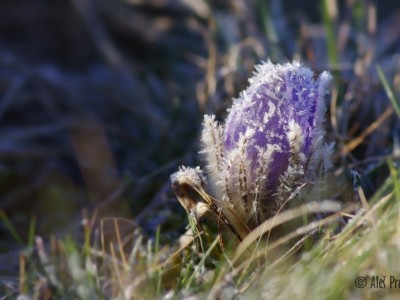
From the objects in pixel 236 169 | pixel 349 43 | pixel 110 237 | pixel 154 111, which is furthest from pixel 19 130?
pixel 236 169

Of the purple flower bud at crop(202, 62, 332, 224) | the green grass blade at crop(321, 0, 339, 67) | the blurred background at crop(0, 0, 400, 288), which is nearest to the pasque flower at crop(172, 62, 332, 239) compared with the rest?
the purple flower bud at crop(202, 62, 332, 224)

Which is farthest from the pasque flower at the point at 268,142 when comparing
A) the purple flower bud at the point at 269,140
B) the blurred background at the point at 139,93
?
the blurred background at the point at 139,93

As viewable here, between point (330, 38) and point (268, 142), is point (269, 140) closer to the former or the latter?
point (268, 142)

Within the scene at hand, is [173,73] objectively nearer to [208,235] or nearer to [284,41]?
[284,41]

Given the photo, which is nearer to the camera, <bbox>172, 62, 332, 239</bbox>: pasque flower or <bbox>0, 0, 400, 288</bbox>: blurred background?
<bbox>172, 62, 332, 239</bbox>: pasque flower

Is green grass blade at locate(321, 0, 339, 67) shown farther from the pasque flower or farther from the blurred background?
the pasque flower

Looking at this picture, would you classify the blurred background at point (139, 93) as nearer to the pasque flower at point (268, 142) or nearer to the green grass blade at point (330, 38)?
the green grass blade at point (330, 38)
